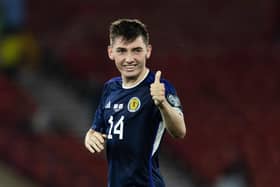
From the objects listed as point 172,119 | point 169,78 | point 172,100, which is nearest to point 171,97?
point 172,100

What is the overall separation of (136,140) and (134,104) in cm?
18

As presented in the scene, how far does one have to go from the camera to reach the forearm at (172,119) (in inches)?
162

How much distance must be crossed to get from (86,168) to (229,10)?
3287 mm

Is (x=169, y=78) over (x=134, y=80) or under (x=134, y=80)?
under

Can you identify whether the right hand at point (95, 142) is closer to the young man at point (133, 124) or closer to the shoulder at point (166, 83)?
the young man at point (133, 124)

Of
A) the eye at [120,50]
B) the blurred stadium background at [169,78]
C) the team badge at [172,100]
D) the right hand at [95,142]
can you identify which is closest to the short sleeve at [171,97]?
the team badge at [172,100]

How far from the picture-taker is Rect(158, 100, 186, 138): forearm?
4125 mm

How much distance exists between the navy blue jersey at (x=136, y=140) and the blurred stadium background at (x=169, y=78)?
5.46m

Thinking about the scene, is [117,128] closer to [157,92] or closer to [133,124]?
[133,124]

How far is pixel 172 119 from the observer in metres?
4.18

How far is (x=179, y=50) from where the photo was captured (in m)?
12.4

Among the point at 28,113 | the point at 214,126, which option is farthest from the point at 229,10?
the point at 28,113

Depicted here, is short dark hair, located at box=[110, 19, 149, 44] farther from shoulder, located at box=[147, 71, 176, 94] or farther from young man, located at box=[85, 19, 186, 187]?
shoulder, located at box=[147, 71, 176, 94]

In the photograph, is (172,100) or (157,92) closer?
(157,92)
